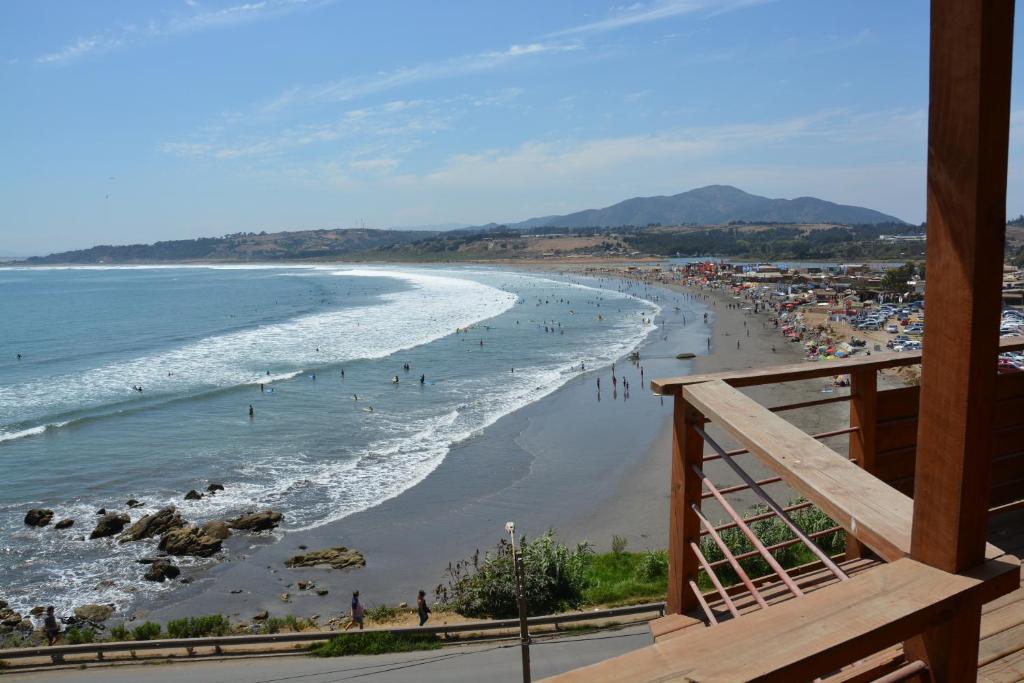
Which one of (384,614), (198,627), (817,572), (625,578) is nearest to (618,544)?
(625,578)

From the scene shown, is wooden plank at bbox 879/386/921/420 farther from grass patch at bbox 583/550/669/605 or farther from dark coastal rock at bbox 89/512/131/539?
dark coastal rock at bbox 89/512/131/539

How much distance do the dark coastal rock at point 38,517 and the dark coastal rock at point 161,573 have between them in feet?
13.5

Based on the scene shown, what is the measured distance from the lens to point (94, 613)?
13242mm

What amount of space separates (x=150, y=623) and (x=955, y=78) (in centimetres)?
1366

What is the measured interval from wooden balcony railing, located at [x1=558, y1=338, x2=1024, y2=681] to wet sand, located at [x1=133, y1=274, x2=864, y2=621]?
11.3m

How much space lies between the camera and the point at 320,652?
1059 centimetres

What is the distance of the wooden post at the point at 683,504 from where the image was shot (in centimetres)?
271

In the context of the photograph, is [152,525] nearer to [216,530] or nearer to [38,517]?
[216,530]

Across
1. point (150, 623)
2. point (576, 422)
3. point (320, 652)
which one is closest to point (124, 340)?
point (576, 422)

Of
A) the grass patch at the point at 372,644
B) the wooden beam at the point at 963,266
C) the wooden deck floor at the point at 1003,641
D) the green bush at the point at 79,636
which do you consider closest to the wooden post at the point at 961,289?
the wooden beam at the point at 963,266

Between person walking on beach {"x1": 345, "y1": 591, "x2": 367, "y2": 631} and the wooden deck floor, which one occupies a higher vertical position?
the wooden deck floor


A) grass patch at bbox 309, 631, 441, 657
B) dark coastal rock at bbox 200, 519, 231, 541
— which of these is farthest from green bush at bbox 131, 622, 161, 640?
dark coastal rock at bbox 200, 519, 231, 541

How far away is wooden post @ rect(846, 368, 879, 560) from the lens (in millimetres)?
3291

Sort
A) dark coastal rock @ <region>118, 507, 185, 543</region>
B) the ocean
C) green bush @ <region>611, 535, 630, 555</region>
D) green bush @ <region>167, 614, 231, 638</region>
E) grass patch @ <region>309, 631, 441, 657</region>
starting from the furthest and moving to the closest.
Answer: the ocean
dark coastal rock @ <region>118, 507, 185, 543</region>
green bush @ <region>611, 535, 630, 555</region>
green bush @ <region>167, 614, 231, 638</region>
grass patch @ <region>309, 631, 441, 657</region>
